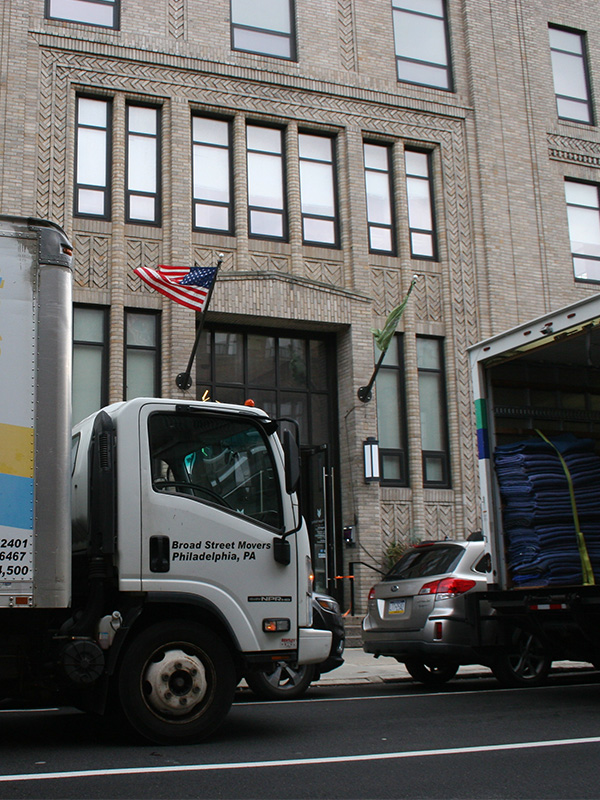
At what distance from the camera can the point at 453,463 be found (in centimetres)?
1861

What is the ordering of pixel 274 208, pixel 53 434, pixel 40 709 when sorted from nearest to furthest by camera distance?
pixel 53 434
pixel 40 709
pixel 274 208

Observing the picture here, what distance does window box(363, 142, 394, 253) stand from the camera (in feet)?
63.2

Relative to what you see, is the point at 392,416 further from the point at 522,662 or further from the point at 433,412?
the point at 522,662

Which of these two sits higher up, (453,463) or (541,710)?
(453,463)

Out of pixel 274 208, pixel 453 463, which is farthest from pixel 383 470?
pixel 274 208

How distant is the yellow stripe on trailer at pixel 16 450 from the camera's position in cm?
626

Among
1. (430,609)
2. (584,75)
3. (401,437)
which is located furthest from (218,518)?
(584,75)

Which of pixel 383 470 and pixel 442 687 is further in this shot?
pixel 383 470

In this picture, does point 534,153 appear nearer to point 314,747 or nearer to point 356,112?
point 356,112

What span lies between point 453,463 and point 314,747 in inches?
493

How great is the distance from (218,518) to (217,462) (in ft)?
1.50

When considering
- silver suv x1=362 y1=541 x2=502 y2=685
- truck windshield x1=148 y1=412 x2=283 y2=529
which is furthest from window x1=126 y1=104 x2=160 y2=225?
truck windshield x1=148 y1=412 x2=283 y2=529

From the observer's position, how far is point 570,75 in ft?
73.3

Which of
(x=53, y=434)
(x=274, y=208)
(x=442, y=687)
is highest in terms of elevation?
(x=274, y=208)
